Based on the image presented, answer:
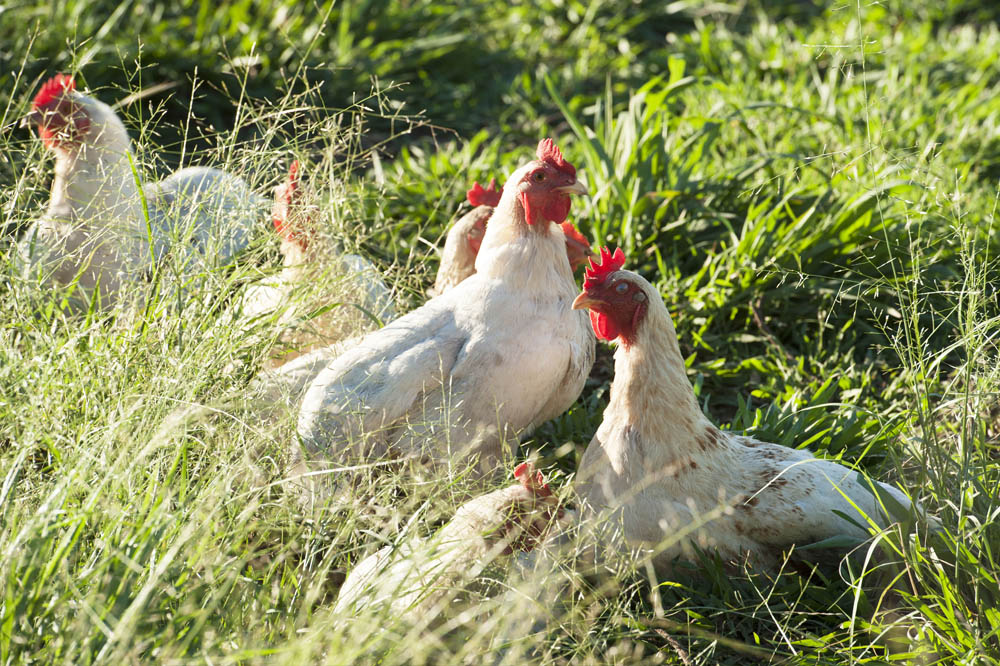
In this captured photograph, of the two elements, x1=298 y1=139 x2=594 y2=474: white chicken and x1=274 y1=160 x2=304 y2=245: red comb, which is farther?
x1=274 y1=160 x2=304 y2=245: red comb

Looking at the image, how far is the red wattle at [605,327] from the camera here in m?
2.56

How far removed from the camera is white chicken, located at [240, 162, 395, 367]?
2.85 m

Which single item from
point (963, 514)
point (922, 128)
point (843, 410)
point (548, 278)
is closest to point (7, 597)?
point (548, 278)

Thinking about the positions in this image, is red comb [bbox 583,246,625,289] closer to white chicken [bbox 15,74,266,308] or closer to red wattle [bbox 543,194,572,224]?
red wattle [bbox 543,194,572,224]

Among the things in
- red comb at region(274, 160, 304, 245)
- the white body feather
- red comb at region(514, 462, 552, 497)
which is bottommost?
the white body feather

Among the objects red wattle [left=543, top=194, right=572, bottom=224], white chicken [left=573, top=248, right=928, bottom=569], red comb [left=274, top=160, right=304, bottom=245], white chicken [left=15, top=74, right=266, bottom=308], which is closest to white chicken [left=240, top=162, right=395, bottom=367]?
red comb [left=274, top=160, right=304, bottom=245]

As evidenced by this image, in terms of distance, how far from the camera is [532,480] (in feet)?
7.65

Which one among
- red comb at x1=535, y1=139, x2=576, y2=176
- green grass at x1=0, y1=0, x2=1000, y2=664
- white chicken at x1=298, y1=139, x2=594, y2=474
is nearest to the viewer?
green grass at x1=0, y1=0, x2=1000, y2=664

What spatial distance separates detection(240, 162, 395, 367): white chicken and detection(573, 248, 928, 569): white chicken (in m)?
0.85

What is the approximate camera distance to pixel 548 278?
2.89 metres

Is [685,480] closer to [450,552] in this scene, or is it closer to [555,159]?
[450,552]

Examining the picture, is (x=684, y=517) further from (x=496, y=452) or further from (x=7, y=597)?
(x=7, y=597)

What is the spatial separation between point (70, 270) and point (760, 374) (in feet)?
8.13

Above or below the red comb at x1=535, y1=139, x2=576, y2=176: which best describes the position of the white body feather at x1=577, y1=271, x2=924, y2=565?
Answer: below
